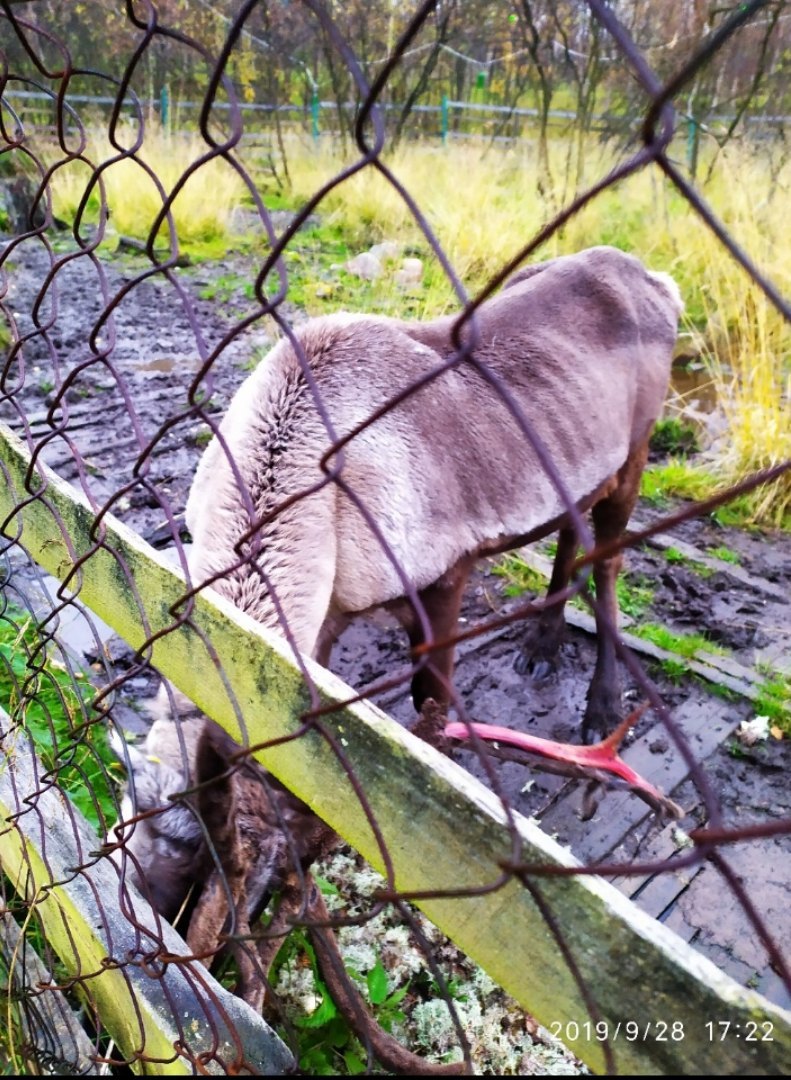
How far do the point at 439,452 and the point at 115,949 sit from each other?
1972 millimetres

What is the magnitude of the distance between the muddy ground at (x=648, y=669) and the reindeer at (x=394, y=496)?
0.27m

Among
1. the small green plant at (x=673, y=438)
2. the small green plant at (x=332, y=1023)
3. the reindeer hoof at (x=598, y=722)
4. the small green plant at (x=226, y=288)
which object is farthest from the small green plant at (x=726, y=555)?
the small green plant at (x=226, y=288)

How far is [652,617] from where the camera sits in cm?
401

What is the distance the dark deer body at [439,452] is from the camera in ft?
7.86

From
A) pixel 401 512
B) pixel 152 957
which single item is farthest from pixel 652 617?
pixel 152 957

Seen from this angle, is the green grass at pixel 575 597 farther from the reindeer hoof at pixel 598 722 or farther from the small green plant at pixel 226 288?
the small green plant at pixel 226 288

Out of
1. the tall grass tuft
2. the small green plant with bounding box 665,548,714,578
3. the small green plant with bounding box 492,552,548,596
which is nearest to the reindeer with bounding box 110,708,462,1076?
the small green plant with bounding box 492,552,548,596

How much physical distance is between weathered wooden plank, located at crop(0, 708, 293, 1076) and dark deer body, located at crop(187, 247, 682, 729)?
73 centimetres

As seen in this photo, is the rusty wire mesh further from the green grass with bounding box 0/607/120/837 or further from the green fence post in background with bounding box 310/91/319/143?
the green fence post in background with bounding box 310/91/319/143

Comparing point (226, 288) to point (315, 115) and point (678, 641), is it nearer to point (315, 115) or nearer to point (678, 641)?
point (678, 641)

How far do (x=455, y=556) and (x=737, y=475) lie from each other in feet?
9.11

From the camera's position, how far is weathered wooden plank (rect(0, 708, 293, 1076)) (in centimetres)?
127

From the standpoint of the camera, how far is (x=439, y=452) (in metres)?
2.89

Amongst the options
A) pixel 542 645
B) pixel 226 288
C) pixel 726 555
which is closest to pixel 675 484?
pixel 726 555
